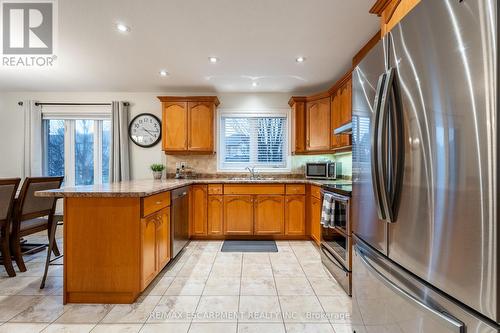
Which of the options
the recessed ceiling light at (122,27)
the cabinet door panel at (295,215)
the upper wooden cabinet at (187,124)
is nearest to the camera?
the recessed ceiling light at (122,27)

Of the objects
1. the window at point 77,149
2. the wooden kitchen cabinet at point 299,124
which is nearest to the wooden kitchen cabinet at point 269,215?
the wooden kitchen cabinet at point 299,124

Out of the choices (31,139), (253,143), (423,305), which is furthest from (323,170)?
(31,139)

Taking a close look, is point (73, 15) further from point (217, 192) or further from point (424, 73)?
point (424, 73)

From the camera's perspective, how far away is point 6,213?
2404 mm

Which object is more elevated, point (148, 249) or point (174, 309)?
point (148, 249)

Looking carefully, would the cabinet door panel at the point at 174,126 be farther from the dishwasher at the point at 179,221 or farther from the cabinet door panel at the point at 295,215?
the cabinet door panel at the point at 295,215

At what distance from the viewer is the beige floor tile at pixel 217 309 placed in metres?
1.82

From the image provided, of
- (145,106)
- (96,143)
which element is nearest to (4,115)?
(96,143)

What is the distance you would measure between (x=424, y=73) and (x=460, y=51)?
15 centimetres

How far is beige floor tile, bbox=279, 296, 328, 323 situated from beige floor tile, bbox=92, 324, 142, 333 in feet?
3.51

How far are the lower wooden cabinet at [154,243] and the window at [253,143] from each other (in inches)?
80.2

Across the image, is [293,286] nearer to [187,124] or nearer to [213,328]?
[213,328]

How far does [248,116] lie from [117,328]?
352cm

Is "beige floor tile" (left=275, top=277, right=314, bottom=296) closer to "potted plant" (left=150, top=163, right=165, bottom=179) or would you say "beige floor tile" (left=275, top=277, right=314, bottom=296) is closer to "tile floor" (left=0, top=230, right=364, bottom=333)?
"tile floor" (left=0, top=230, right=364, bottom=333)
